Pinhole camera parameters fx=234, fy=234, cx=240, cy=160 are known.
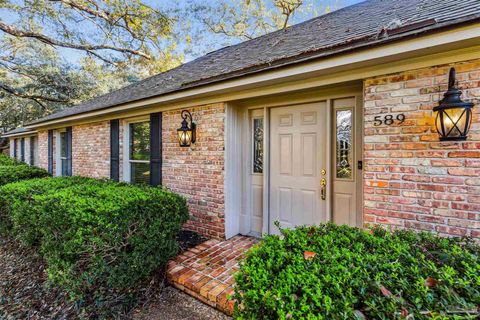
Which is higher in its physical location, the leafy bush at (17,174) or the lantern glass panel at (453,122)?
the lantern glass panel at (453,122)

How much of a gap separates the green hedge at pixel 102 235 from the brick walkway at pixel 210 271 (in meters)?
0.27

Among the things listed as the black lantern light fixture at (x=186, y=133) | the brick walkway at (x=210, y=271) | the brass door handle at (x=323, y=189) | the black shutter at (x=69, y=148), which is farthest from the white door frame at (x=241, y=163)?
the black shutter at (x=69, y=148)

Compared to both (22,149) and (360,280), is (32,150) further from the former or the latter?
(360,280)

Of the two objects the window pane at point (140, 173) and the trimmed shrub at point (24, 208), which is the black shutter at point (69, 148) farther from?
the trimmed shrub at point (24, 208)

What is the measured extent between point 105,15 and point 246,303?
40.0ft

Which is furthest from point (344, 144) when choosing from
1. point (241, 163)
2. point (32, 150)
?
point (32, 150)

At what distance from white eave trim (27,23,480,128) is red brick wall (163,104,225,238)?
41 cm

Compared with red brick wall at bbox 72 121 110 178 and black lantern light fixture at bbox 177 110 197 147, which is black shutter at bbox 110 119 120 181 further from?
black lantern light fixture at bbox 177 110 197 147

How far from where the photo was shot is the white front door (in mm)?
3443

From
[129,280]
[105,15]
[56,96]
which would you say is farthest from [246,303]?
[56,96]

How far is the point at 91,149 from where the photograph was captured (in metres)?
6.59

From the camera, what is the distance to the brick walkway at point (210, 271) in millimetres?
2509

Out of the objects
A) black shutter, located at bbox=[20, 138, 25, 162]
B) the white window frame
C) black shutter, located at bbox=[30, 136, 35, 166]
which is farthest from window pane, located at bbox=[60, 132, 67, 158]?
black shutter, located at bbox=[20, 138, 25, 162]

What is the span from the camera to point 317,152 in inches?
136
